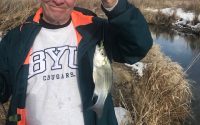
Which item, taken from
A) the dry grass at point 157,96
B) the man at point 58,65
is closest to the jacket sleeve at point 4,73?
the man at point 58,65

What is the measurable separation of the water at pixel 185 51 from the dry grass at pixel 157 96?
52cm

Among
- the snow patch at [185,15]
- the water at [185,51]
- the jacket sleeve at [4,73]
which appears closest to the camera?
the jacket sleeve at [4,73]

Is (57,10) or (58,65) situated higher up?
(57,10)

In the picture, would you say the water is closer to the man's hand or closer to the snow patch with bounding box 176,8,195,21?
the snow patch with bounding box 176,8,195,21

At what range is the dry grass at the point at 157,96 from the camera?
5.95 metres

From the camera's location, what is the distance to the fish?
7.18ft

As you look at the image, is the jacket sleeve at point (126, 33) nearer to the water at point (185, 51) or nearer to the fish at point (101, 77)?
the fish at point (101, 77)

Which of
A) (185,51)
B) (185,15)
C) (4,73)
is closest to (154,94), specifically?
(4,73)

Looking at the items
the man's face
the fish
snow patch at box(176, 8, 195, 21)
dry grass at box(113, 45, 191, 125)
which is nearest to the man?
the man's face

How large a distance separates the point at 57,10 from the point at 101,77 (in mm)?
491

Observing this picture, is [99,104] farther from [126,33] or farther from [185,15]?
[185,15]

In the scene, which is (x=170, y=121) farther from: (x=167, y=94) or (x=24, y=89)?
(x=24, y=89)

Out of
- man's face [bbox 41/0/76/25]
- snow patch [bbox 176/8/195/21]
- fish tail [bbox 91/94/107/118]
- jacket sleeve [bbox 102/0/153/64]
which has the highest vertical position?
man's face [bbox 41/0/76/25]

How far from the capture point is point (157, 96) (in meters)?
6.34
